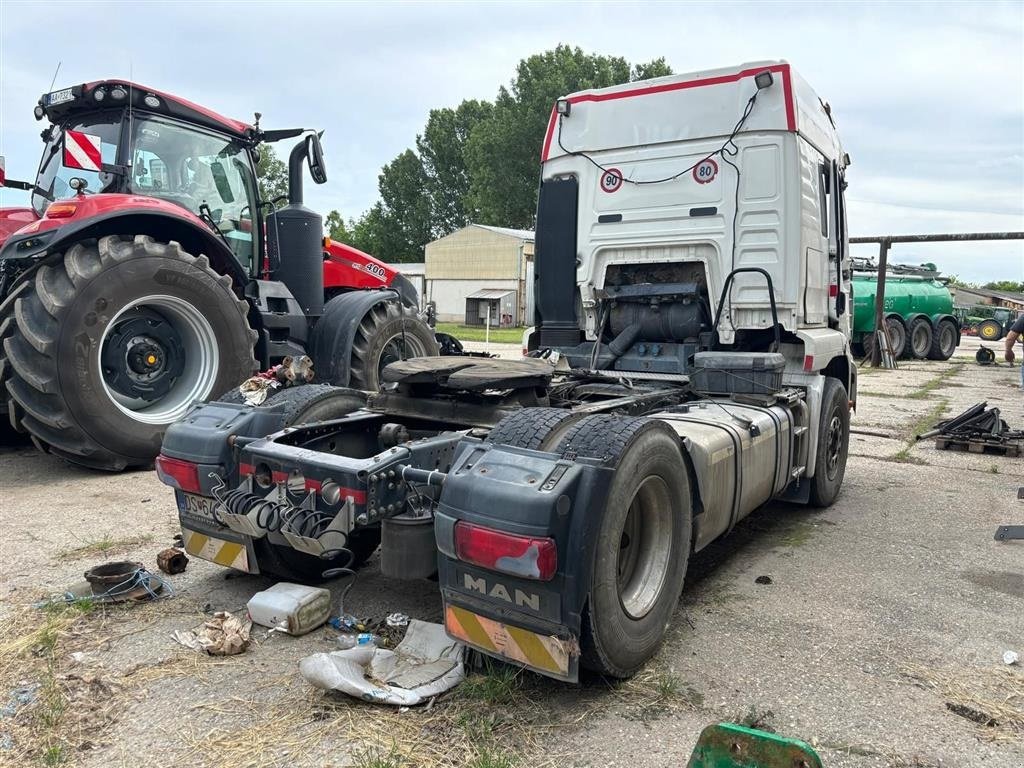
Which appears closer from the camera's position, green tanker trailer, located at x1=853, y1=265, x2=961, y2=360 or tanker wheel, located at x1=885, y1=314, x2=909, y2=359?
green tanker trailer, located at x1=853, y1=265, x2=961, y2=360

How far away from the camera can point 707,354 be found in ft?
16.4

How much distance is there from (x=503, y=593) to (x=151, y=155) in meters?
5.98

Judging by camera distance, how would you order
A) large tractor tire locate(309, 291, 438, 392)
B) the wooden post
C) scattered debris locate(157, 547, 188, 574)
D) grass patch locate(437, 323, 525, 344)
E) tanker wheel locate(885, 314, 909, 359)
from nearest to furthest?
scattered debris locate(157, 547, 188, 574)
large tractor tire locate(309, 291, 438, 392)
the wooden post
tanker wheel locate(885, 314, 909, 359)
grass patch locate(437, 323, 525, 344)

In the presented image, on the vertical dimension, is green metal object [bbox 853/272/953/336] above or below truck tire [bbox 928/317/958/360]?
above

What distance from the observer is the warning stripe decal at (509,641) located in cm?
262

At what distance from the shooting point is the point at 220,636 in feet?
10.6

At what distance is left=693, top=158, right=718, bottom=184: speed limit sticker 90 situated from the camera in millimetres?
5590

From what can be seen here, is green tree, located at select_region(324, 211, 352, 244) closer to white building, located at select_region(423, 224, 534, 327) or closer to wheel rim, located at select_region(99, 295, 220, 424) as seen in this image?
white building, located at select_region(423, 224, 534, 327)

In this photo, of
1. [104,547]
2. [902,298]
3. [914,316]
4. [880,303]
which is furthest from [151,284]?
[914,316]

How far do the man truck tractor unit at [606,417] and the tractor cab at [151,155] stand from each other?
3.21 metres

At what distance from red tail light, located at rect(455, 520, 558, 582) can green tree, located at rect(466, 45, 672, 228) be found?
4637 cm

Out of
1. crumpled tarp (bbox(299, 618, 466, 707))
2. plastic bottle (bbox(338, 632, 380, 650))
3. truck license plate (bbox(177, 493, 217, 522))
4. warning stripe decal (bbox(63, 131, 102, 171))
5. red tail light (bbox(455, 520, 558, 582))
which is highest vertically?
warning stripe decal (bbox(63, 131, 102, 171))

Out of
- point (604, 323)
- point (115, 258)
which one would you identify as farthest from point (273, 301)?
point (604, 323)

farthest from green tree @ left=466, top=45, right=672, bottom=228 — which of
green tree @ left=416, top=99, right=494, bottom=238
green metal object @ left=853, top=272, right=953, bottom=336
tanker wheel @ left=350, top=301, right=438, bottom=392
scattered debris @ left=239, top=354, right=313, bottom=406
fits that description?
scattered debris @ left=239, top=354, right=313, bottom=406
